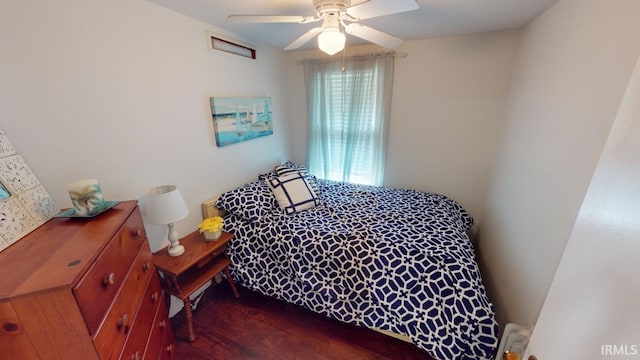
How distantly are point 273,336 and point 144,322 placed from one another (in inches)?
36.4

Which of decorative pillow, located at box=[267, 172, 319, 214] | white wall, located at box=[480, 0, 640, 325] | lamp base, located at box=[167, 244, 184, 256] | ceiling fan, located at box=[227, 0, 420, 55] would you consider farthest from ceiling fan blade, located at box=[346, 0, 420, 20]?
lamp base, located at box=[167, 244, 184, 256]

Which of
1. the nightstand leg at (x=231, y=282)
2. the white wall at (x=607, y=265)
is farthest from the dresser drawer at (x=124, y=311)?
the white wall at (x=607, y=265)

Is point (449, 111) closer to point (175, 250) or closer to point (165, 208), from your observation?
point (165, 208)

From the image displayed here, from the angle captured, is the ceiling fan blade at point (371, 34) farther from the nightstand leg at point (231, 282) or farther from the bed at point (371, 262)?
the nightstand leg at point (231, 282)

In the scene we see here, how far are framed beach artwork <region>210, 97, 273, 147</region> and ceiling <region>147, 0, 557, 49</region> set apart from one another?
1.95ft

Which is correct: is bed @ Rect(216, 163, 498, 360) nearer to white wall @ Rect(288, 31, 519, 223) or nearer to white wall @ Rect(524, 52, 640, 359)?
white wall @ Rect(288, 31, 519, 223)

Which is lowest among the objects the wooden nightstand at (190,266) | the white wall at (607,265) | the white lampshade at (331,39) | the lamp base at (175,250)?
the wooden nightstand at (190,266)

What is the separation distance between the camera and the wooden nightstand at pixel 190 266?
5.14 ft

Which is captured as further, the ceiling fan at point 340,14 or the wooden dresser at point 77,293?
the ceiling fan at point 340,14

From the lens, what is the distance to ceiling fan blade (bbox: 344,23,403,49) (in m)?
1.32

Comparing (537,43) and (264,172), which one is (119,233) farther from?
(537,43)

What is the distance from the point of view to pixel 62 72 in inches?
45.8

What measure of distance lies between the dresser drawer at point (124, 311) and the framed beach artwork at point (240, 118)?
1164mm

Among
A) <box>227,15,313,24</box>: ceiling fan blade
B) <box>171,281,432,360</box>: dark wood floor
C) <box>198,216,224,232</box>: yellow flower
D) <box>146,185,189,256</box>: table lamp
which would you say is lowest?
<box>171,281,432,360</box>: dark wood floor
